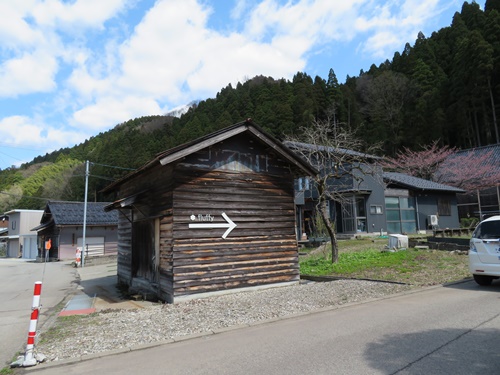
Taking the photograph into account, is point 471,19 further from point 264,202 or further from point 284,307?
point 284,307

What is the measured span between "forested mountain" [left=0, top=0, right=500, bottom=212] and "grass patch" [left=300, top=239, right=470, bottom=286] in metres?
20.9

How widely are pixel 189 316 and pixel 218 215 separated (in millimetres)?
3068

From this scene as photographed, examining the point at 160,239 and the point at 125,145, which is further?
the point at 125,145

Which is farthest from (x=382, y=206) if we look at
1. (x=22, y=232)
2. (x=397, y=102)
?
(x=22, y=232)

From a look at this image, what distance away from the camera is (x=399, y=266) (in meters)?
11.9

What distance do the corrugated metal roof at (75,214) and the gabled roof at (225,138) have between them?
22929 mm

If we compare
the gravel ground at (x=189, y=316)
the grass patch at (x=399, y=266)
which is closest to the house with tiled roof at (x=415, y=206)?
the grass patch at (x=399, y=266)

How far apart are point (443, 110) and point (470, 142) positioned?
15.7 ft

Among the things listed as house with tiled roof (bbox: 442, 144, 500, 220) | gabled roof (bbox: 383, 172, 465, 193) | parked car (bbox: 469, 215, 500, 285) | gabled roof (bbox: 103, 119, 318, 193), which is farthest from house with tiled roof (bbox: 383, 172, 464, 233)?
parked car (bbox: 469, 215, 500, 285)

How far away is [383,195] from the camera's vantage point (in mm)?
24672

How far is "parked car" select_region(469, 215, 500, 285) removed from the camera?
833cm

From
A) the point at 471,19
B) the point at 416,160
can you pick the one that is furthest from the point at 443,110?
the point at 471,19

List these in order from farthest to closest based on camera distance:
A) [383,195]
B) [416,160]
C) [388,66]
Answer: [388,66], [416,160], [383,195]

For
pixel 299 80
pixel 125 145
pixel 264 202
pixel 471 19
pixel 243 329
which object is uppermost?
pixel 471 19
